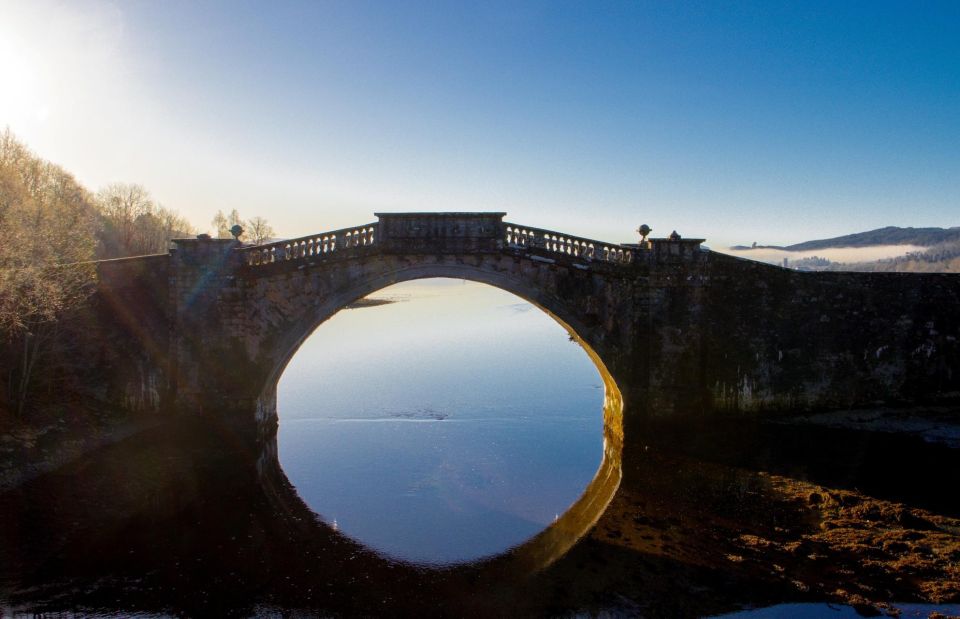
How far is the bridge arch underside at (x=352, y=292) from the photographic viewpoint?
1967 centimetres

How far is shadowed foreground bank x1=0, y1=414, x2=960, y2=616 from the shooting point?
1107 cm

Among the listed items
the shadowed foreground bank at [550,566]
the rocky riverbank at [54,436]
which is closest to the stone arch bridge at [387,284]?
the rocky riverbank at [54,436]

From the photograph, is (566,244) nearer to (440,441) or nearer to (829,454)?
(440,441)

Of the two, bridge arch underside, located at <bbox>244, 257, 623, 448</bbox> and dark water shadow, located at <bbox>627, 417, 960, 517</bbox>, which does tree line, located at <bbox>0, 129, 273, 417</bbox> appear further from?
dark water shadow, located at <bbox>627, 417, 960, 517</bbox>

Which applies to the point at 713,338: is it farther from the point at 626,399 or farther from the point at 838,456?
the point at 838,456

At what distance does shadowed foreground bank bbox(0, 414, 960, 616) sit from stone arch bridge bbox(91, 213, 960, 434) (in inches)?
99.1

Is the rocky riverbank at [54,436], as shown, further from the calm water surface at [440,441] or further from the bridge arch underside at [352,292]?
the calm water surface at [440,441]

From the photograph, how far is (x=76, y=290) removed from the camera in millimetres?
19375

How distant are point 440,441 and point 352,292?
6.25m

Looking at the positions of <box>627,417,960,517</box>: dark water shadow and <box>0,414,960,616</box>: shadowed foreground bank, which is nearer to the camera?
<box>0,414,960,616</box>: shadowed foreground bank

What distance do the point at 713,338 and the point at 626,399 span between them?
380 centimetres

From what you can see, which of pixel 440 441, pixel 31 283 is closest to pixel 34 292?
pixel 31 283

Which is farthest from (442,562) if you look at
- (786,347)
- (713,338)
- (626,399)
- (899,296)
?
(899,296)

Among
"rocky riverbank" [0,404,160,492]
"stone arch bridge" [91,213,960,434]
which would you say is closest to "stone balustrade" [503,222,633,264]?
"stone arch bridge" [91,213,960,434]
